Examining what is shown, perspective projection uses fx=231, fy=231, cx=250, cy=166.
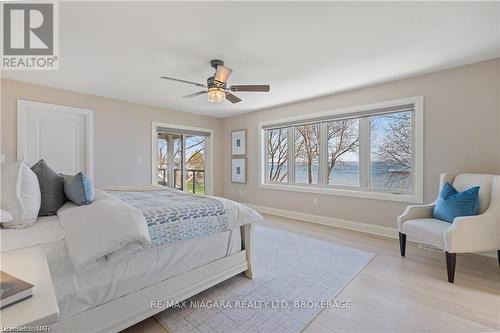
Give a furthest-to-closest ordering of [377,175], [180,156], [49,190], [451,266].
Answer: [180,156] < [377,175] < [451,266] < [49,190]

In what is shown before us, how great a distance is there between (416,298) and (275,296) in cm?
115

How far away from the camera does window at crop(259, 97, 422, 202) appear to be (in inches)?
133

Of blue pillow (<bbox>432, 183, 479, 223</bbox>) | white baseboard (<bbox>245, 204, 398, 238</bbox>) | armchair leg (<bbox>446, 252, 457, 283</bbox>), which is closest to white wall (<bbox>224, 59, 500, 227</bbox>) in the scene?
white baseboard (<bbox>245, 204, 398, 238</bbox>)

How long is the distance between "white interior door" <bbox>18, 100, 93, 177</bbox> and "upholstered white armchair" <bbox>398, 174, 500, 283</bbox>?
15.8 ft

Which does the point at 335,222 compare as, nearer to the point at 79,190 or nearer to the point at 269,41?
the point at 269,41

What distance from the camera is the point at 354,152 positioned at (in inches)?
156

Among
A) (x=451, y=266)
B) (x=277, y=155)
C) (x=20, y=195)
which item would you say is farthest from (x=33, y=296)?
(x=277, y=155)

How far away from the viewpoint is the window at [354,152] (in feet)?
11.1

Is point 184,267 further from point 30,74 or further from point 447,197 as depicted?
point 30,74

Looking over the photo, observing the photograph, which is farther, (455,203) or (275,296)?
(455,203)

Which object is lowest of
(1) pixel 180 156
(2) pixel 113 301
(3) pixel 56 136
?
(2) pixel 113 301

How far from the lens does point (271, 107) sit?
194 inches

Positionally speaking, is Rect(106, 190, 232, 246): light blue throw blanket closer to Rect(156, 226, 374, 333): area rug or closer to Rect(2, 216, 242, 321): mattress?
Rect(2, 216, 242, 321): mattress

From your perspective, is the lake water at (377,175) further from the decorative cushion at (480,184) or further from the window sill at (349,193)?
the decorative cushion at (480,184)
